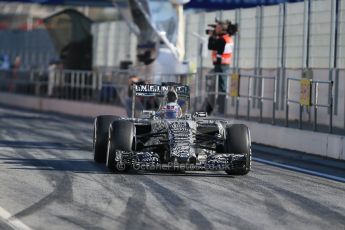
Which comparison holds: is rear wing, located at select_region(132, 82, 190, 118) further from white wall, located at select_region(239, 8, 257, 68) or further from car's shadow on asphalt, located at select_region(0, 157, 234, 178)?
white wall, located at select_region(239, 8, 257, 68)

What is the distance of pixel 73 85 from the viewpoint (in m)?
35.1

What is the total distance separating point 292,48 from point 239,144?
9.59 m

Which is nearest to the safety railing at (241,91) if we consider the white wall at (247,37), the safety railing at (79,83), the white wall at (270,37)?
the white wall at (270,37)

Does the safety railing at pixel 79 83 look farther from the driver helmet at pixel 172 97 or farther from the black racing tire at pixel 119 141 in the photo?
the black racing tire at pixel 119 141

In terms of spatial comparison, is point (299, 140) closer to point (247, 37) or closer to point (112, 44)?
point (247, 37)

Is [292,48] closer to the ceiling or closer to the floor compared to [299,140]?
closer to the ceiling

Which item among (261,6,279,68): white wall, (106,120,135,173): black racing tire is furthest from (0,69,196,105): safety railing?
(106,120,135,173): black racing tire

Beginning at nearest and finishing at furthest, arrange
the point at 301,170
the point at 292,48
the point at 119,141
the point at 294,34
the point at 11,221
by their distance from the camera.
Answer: the point at 11,221
the point at 119,141
the point at 301,170
the point at 294,34
the point at 292,48

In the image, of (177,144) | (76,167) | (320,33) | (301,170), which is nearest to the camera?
(177,144)

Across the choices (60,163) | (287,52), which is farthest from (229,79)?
(60,163)

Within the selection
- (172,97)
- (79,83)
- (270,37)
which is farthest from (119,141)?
(79,83)

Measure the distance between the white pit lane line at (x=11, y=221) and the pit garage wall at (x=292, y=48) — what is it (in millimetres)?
9610

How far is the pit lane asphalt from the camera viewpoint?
32.4 feet

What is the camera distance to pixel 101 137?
15.0 m
